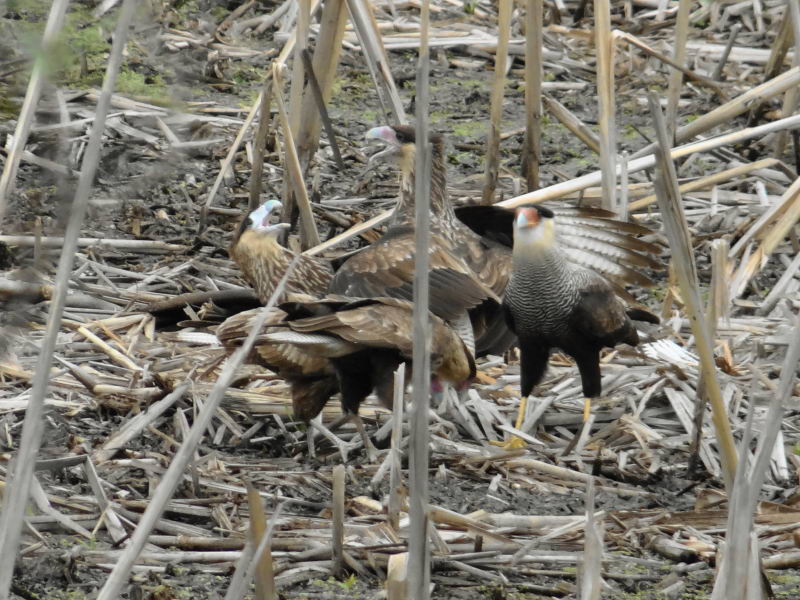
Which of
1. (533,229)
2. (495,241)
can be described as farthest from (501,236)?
(533,229)

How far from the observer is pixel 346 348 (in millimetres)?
4477

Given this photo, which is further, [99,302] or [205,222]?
[205,222]

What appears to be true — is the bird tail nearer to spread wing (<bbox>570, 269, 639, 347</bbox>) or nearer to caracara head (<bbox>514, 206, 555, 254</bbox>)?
spread wing (<bbox>570, 269, 639, 347</bbox>)

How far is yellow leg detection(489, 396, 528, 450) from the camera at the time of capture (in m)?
4.93

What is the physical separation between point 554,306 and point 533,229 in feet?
1.00

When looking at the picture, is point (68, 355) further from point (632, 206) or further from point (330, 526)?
point (632, 206)

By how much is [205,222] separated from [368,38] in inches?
50.8

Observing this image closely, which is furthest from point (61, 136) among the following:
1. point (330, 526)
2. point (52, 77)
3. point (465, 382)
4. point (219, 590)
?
point (465, 382)

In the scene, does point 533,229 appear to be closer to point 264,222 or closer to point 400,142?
point 400,142

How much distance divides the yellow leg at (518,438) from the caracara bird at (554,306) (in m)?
0.03

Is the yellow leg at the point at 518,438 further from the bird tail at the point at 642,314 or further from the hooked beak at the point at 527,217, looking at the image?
the hooked beak at the point at 527,217

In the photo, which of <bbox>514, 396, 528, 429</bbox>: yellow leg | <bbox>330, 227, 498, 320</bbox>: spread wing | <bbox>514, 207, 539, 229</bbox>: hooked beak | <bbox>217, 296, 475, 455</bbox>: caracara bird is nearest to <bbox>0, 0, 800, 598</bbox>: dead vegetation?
<bbox>514, 396, 528, 429</bbox>: yellow leg

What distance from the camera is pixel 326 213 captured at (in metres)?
6.44

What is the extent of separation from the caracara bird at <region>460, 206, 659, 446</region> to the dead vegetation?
0.87 ft
